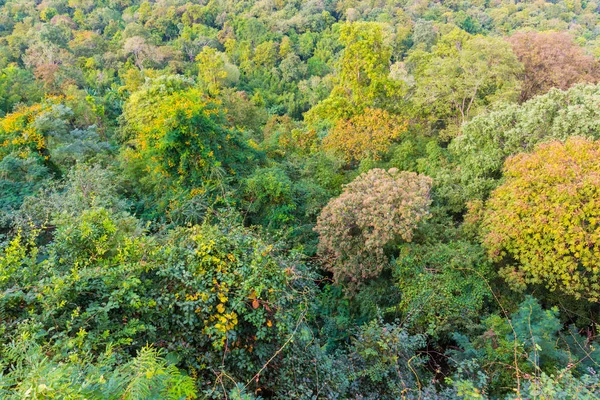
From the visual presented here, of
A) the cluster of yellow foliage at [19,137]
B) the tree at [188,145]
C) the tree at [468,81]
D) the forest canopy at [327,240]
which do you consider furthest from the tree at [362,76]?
the cluster of yellow foliage at [19,137]

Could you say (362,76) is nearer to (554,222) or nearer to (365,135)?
(365,135)

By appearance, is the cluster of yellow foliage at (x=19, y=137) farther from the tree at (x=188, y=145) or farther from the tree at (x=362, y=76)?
the tree at (x=362, y=76)

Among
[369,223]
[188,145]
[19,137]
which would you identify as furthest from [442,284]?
Result: [19,137]

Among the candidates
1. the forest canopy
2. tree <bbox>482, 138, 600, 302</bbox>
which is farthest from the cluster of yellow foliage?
tree <bbox>482, 138, 600, 302</bbox>

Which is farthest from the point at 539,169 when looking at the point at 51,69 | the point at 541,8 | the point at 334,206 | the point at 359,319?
the point at 541,8

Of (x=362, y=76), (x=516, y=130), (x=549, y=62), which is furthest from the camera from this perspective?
(x=362, y=76)

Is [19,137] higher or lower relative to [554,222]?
lower

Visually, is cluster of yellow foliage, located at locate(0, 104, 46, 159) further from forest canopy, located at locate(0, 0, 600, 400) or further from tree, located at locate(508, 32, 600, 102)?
tree, located at locate(508, 32, 600, 102)
